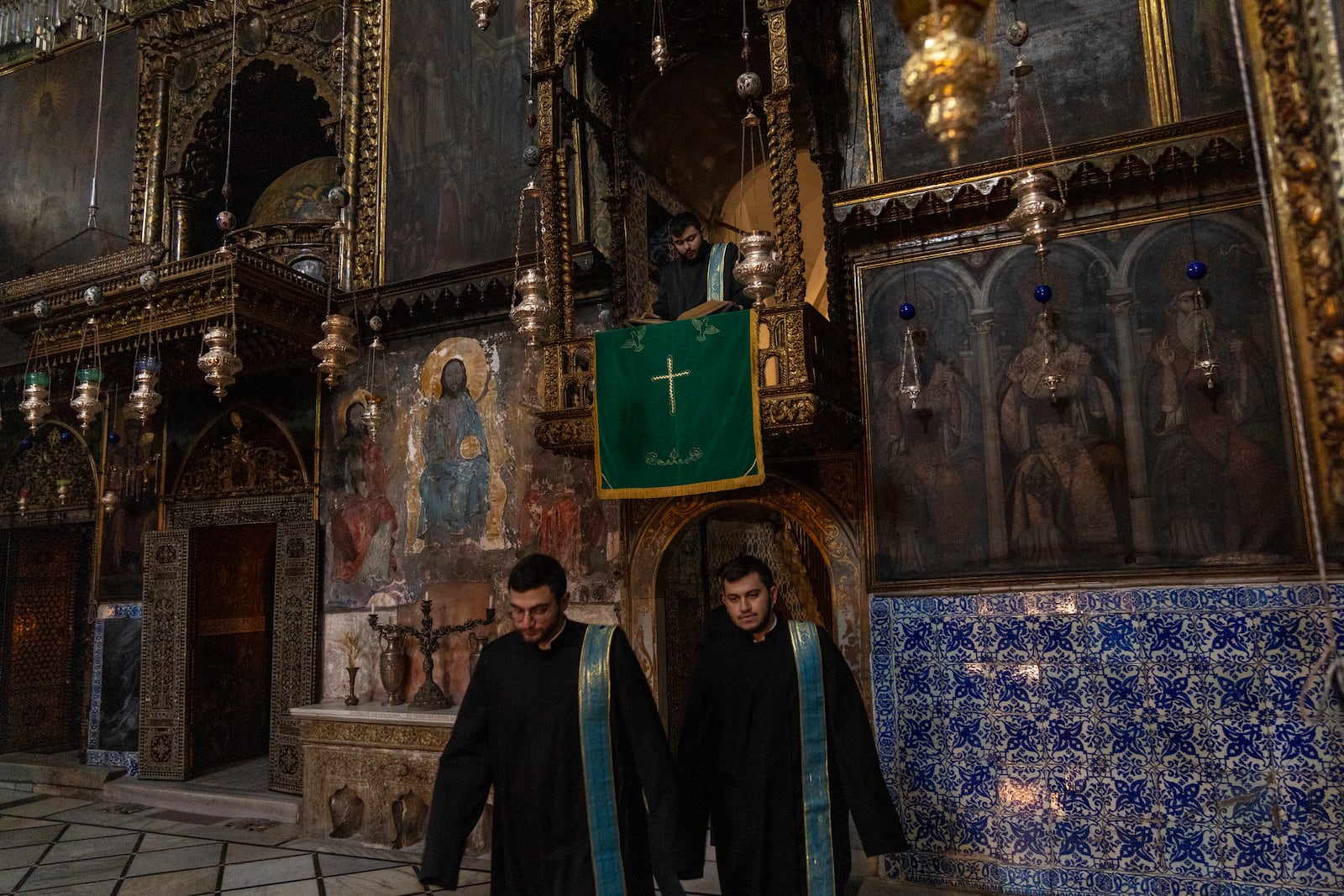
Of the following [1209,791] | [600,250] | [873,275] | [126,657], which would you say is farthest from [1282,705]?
[126,657]

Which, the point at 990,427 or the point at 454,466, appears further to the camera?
the point at 454,466

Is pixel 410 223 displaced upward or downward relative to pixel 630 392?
upward

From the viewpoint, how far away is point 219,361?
18.6 feet

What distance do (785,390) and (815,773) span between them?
2261 mm

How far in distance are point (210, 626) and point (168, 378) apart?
249cm

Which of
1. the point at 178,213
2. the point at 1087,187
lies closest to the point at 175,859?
the point at 178,213

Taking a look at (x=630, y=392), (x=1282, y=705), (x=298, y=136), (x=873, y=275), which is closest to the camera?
(x=1282, y=705)

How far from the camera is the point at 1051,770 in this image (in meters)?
4.97

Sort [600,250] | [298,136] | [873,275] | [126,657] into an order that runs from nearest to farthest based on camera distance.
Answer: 1. [873,275]
2. [600,250]
3. [126,657]
4. [298,136]

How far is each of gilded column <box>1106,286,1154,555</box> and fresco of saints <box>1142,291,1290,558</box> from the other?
0.05 m

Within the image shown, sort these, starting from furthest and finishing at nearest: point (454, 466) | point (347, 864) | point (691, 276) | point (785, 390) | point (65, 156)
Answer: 1. point (65, 156)
2. point (454, 466)
3. point (691, 276)
4. point (347, 864)
5. point (785, 390)

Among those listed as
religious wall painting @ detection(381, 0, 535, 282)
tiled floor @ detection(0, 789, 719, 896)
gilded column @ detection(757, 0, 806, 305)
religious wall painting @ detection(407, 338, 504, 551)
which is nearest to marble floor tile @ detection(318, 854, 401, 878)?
tiled floor @ detection(0, 789, 719, 896)

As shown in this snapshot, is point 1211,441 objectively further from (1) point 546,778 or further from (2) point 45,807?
(2) point 45,807

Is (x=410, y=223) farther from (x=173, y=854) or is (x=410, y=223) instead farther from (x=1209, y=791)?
(x=1209, y=791)
